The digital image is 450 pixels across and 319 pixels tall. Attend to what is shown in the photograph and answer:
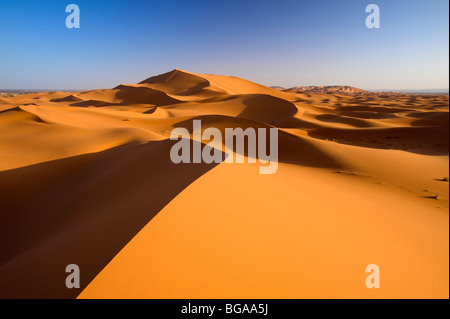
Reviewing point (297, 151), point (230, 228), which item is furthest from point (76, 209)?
point (297, 151)

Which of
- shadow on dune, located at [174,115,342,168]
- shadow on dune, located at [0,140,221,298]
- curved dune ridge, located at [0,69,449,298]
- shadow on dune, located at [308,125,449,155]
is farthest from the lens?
shadow on dune, located at [308,125,449,155]

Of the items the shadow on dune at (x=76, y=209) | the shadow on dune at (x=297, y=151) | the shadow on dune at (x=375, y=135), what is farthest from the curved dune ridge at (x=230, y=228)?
the shadow on dune at (x=375, y=135)

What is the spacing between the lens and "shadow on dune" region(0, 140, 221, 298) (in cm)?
224

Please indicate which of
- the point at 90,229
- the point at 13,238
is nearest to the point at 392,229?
the point at 90,229

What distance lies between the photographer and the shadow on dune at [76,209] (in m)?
2.24

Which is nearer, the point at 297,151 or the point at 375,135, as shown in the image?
the point at 297,151

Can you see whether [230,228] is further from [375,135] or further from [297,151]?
[375,135]

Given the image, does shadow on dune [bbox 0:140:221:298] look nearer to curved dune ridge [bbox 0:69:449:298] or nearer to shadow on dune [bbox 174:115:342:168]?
curved dune ridge [bbox 0:69:449:298]

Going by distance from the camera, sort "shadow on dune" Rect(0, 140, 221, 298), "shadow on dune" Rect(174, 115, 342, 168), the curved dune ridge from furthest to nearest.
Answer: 1. "shadow on dune" Rect(174, 115, 342, 168)
2. "shadow on dune" Rect(0, 140, 221, 298)
3. the curved dune ridge

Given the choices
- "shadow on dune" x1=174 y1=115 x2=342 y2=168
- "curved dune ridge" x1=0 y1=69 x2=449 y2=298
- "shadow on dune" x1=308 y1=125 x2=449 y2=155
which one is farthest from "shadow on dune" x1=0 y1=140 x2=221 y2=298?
"shadow on dune" x1=308 y1=125 x2=449 y2=155

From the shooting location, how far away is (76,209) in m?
4.30

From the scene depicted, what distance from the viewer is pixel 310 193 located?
11.5ft

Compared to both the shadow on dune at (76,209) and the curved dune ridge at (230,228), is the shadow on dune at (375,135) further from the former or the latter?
the shadow on dune at (76,209)

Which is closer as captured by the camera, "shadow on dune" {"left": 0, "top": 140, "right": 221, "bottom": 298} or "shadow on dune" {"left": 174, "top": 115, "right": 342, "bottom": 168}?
"shadow on dune" {"left": 0, "top": 140, "right": 221, "bottom": 298}
